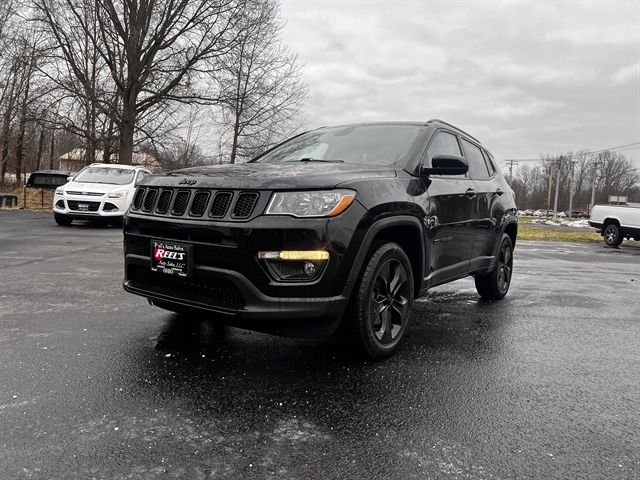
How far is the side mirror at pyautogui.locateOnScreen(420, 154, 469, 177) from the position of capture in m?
3.91

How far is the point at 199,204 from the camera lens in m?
3.28

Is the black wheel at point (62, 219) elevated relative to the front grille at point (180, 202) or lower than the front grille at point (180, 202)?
lower

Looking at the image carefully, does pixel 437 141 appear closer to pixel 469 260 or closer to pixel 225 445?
pixel 469 260

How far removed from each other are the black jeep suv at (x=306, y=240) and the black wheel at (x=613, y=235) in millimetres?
15510

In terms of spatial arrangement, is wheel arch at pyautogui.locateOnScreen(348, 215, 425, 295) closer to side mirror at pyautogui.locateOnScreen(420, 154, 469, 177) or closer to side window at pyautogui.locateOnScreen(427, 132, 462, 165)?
side mirror at pyautogui.locateOnScreen(420, 154, 469, 177)

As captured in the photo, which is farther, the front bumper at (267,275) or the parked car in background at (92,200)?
the parked car in background at (92,200)

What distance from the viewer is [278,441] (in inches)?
93.7

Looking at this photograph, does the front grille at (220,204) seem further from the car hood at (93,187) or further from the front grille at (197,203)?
the car hood at (93,187)

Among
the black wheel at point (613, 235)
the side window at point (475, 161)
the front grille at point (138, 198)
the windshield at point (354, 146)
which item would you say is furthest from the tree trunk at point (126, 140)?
the front grille at point (138, 198)

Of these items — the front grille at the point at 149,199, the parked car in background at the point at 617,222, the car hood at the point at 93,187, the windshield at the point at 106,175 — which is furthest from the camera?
the parked car in background at the point at 617,222

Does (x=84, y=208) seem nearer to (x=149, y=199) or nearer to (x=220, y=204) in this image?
(x=149, y=199)

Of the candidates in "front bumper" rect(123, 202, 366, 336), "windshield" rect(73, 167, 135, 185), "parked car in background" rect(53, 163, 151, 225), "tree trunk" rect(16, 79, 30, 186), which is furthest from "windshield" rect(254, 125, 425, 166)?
"tree trunk" rect(16, 79, 30, 186)

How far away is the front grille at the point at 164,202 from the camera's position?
3.49m

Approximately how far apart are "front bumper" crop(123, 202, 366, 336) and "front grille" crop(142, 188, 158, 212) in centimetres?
50
